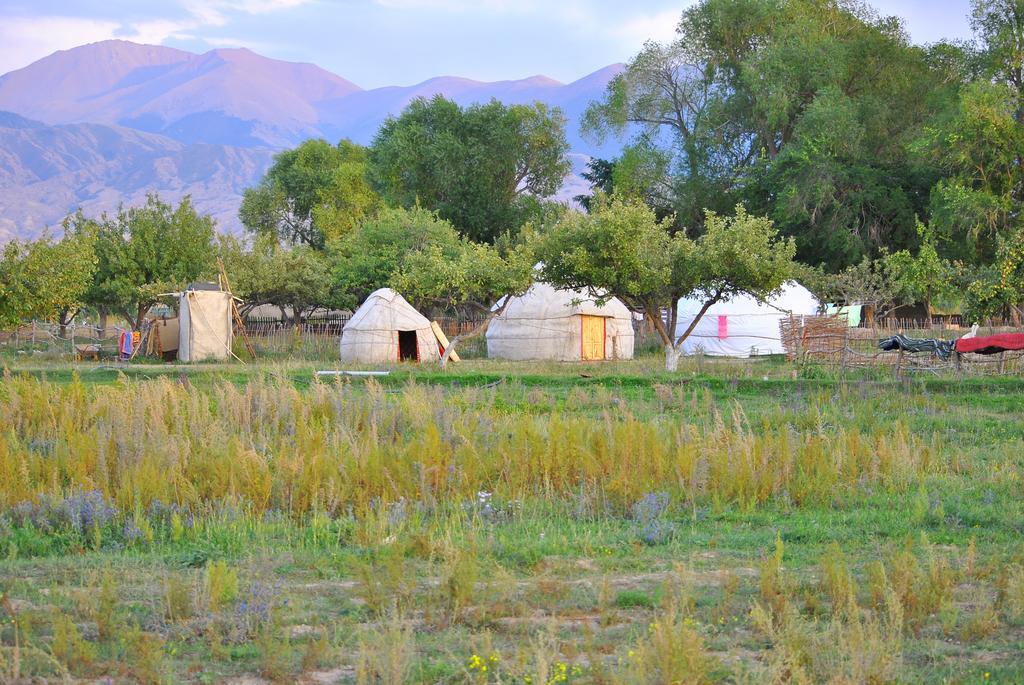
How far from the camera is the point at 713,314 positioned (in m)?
32.1

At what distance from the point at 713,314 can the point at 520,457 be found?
2426 centimetres

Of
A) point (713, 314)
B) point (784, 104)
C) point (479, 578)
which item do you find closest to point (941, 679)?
point (479, 578)

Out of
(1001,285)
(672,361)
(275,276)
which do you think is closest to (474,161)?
(275,276)

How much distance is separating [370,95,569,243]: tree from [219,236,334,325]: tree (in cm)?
732

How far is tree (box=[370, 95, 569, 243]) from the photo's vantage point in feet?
146

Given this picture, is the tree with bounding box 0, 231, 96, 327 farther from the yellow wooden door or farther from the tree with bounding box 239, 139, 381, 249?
the tree with bounding box 239, 139, 381, 249

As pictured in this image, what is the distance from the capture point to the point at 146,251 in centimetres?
3984

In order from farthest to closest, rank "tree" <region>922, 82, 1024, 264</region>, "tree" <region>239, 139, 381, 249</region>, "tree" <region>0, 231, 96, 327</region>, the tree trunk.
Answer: "tree" <region>239, 139, 381, 249</region>
"tree" <region>922, 82, 1024, 264</region>
"tree" <region>0, 231, 96, 327</region>
the tree trunk

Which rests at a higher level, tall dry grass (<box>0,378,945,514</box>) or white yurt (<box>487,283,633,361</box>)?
white yurt (<box>487,283,633,361</box>)

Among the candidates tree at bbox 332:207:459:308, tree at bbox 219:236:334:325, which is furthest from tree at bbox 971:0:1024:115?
tree at bbox 219:236:334:325

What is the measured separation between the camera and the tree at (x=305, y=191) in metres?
59.8

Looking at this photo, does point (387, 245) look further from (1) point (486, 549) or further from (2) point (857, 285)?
(1) point (486, 549)

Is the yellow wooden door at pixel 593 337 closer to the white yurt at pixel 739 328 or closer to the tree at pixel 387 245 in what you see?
the white yurt at pixel 739 328

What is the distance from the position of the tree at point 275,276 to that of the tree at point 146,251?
170cm
